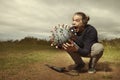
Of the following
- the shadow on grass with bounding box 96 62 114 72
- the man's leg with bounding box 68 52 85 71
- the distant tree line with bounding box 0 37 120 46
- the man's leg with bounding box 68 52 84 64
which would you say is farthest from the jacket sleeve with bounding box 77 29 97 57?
the distant tree line with bounding box 0 37 120 46

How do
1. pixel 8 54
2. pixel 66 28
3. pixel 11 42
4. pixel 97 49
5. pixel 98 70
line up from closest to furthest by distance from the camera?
pixel 66 28
pixel 97 49
pixel 98 70
pixel 8 54
pixel 11 42

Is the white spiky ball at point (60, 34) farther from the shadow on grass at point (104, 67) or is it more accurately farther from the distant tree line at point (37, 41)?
the distant tree line at point (37, 41)

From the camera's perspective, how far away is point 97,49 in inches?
302

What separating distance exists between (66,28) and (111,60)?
372 cm

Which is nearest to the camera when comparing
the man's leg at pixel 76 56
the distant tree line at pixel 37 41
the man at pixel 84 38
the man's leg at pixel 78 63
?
the man at pixel 84 38

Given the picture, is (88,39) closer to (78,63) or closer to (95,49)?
(95,49)

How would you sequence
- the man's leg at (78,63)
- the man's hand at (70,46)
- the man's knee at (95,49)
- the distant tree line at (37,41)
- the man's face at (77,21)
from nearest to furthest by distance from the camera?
the man's hand at (70,46), the man's face at (77,21), the man's knee at (95,49), the man's leg at (78,63), the distant tree line at (37,41)

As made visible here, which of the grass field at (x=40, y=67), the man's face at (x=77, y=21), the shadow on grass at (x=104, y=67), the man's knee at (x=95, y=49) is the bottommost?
the shadow on grass at (x=104, y=67)

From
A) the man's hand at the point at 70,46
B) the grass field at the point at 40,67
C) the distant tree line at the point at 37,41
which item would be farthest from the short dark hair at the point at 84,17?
the distant tree line at the point at 37,41

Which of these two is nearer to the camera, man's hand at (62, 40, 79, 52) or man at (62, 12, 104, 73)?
man's hand at (62, 40, 79, 52)

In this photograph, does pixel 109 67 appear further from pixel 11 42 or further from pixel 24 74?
pixel 11 42

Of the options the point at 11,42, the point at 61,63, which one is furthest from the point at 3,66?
the point at 11,42

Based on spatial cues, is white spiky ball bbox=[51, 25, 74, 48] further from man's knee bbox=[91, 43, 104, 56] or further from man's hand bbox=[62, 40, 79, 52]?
man's knee bbox=[91, 43, 104, 56]

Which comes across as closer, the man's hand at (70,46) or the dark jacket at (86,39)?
the man's hand at (70,46)
